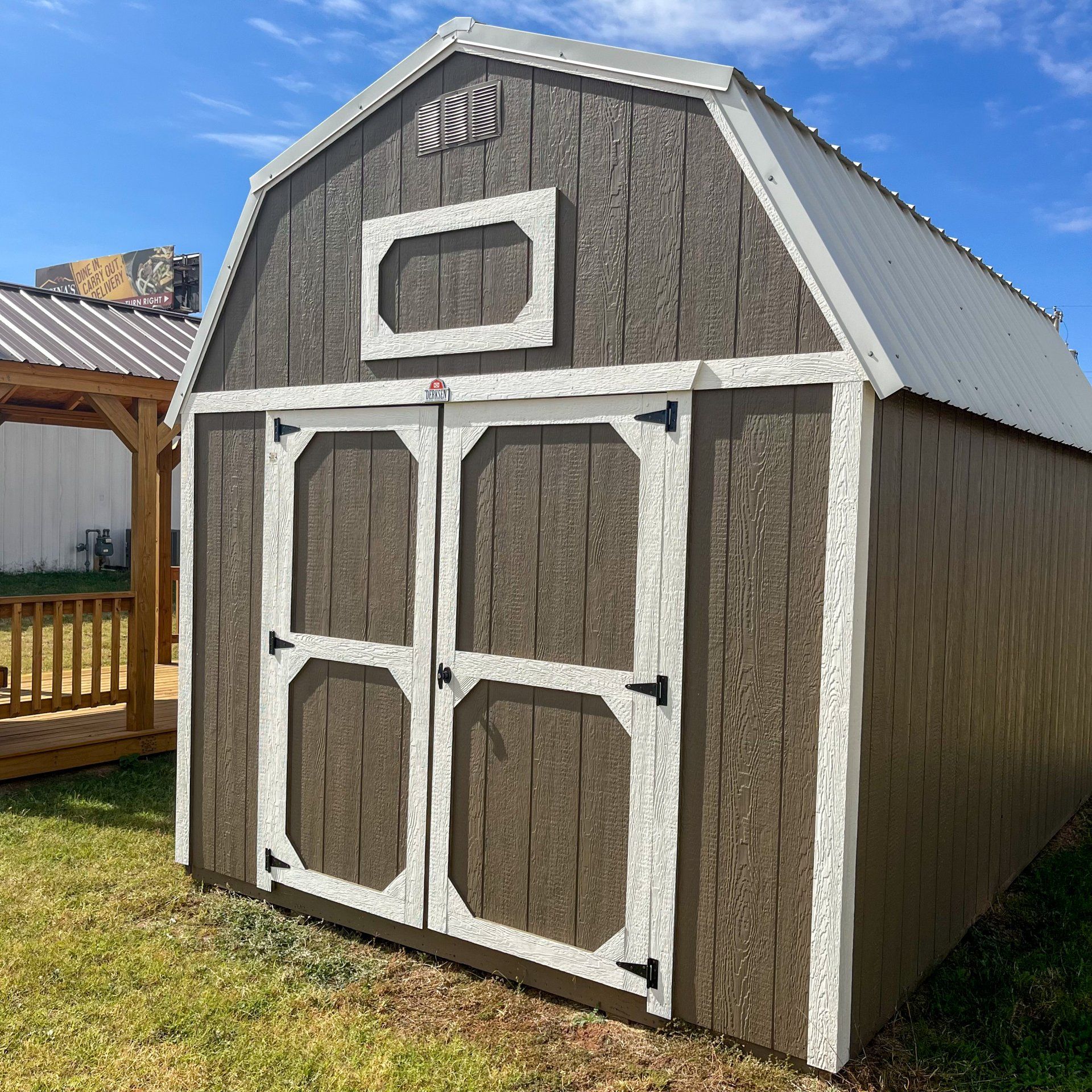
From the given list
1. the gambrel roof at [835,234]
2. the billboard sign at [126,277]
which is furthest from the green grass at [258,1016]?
the billboard sign at [126,277]

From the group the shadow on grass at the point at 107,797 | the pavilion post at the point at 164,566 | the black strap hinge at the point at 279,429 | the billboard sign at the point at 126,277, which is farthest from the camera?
the billboard sign at the point at 126,277

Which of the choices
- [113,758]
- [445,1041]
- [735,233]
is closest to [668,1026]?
[445,1041]

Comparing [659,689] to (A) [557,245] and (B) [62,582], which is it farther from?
(B) [62,582]

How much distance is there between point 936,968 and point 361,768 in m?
2.41

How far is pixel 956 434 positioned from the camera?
3.89 metres

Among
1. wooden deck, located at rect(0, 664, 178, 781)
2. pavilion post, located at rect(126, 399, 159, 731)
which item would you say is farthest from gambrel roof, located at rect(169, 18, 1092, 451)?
wooden deck, located at rect(0, 664, 178, 781)

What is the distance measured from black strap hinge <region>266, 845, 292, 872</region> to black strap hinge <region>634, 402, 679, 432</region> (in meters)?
2.60

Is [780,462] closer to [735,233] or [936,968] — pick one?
[735,233]

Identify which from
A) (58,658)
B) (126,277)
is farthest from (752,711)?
(126,277)

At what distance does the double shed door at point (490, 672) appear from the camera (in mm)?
3533

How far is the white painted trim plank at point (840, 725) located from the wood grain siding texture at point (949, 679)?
0.08m

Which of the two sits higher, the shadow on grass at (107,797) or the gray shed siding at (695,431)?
the gray shed siding at (695,431)

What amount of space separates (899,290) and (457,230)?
165 centimetres

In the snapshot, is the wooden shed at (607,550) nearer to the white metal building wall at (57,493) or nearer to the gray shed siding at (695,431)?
the gray shed siding at (695,431)
